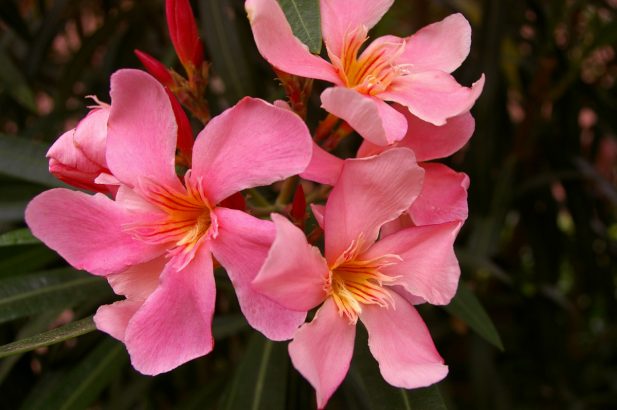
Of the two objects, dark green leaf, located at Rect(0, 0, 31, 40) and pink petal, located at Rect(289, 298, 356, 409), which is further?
dark green leaf, located at Rect(0, 0, 31, 40)

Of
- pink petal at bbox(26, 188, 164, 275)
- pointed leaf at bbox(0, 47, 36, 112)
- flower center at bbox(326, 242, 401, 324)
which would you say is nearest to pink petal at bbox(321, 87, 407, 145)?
flower center at bbox(326, 242, 401, 324)

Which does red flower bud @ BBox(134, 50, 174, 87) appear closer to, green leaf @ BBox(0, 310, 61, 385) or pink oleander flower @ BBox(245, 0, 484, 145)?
pink oleander flower @ BBox(245, 0, 484, 145)

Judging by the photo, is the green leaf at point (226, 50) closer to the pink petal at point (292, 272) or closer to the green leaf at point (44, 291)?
the green leaf at point (44, 291)

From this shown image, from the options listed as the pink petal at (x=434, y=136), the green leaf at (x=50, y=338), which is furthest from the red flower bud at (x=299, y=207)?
the green leaf at (x=50, y=338)

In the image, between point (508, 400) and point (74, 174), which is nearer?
point (74, 174)

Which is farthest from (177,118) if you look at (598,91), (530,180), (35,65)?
(598,91)

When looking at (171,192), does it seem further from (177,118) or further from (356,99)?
(356,99)
